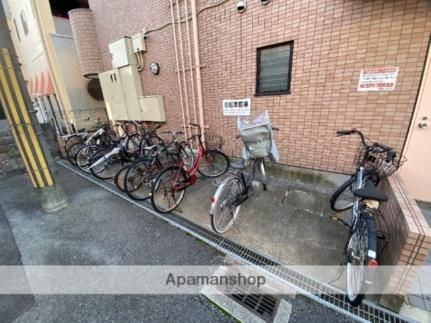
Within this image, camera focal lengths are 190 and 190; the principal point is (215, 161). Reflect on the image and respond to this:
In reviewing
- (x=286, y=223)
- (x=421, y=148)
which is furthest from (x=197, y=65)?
(x=421, y=148)

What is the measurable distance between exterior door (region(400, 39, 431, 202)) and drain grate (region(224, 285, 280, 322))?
306cm

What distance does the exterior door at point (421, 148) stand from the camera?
8.84 feet

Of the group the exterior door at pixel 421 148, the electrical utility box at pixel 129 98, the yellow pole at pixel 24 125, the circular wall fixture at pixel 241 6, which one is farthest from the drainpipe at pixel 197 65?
the exterior door at pixel 421 148

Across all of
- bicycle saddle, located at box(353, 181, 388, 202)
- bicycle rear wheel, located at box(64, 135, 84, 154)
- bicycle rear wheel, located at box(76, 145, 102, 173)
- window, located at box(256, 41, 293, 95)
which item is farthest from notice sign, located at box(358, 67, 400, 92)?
bicycle rear wheel, located at box(64, 135, 84, 154)

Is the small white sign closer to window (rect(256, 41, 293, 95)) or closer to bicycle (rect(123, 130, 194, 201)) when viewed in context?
window (rect(256, 41, 293, 95))

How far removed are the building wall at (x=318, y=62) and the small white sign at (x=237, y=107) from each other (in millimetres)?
119

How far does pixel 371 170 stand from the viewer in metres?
2.44

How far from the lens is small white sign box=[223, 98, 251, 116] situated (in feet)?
13.7

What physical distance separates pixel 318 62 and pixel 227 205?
2.83 m

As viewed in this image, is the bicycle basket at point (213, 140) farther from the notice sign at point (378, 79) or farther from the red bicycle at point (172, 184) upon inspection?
the notice sign at point (378, 79)

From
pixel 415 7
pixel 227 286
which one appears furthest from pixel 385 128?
pixel 227 286

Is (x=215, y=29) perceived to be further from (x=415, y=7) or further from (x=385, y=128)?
(x=385, y=128)

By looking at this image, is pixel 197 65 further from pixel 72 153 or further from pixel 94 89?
pixel 94 89

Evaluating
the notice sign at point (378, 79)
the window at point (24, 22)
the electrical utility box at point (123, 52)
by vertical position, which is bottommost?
the notice sign at point (378, 79)
